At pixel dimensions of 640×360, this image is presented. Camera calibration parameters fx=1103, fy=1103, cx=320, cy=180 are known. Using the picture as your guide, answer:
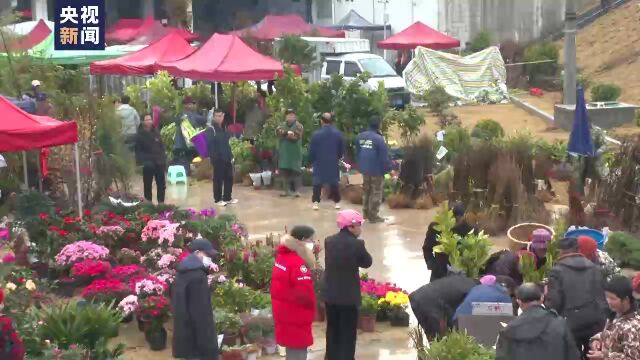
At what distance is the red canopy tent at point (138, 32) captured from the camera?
39.1m

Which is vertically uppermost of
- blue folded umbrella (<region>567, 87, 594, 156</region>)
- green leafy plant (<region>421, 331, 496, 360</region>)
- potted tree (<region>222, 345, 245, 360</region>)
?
blue folded umbrella (<region>567, 87, 594, 156</region>)

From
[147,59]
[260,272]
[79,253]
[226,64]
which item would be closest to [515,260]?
[260,272]

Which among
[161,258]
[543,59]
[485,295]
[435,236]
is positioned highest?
[543,59]

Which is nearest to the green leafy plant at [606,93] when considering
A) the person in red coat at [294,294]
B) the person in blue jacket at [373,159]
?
the person in blue jacket at [373,159]

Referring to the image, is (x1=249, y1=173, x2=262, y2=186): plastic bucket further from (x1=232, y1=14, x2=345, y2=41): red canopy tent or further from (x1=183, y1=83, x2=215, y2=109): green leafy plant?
(x1=232, y1=14, x2=345, y2=41): red canopy tent

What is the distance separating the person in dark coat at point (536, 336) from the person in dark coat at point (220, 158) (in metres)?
11.0

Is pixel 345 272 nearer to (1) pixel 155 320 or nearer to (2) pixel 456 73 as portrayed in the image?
(1) pixel 155 320

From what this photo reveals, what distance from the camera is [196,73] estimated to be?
2169cm

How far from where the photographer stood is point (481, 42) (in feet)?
134

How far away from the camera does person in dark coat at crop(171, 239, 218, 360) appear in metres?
8.52

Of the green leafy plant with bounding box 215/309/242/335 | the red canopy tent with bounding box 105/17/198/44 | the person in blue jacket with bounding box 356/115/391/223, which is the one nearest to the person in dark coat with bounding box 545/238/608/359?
the green leafy plant with bounding box 215/309/242/335

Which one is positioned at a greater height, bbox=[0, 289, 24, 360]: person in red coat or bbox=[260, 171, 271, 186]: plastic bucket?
bbox=[0, 289, 24, 360]: person in red coat

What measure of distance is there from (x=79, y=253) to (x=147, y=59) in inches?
529

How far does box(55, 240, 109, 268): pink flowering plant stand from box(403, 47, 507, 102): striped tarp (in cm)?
2017
